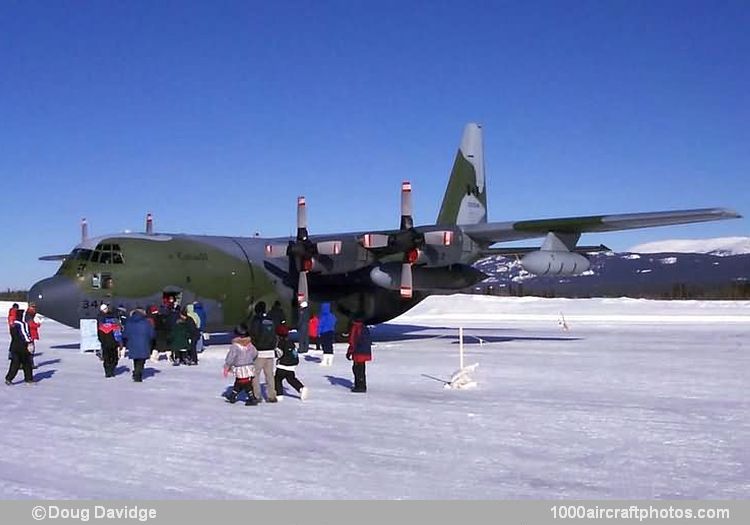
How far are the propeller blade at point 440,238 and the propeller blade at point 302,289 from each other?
12.1 ft

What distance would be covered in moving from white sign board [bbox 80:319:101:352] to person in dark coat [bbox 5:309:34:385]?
5.45 metres

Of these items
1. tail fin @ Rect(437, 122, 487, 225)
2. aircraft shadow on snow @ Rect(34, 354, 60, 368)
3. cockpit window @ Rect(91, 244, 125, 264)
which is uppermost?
tail fin @ Rect(437, 122, 487, 225)

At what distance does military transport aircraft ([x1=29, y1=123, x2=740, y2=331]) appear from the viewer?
19188mm

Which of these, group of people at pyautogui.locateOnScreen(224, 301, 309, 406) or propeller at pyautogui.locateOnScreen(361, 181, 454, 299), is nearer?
group of people at pyautogui.locateOnScreen(224, 301, 309, 406)

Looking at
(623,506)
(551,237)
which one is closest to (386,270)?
(551,237)

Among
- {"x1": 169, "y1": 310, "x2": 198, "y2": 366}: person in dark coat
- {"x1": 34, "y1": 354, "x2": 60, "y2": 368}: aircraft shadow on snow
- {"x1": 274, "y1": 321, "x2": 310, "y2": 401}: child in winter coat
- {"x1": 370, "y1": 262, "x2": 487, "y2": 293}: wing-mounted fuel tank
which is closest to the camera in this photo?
{"x1": 274, "y1": 321, "x2": 310, "y2": 401}: child in winter coat

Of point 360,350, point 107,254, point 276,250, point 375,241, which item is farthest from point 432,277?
point 360,350

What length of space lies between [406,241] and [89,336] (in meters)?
9.10

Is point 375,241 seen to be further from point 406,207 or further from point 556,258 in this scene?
point 556,258

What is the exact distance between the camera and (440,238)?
20875 mm

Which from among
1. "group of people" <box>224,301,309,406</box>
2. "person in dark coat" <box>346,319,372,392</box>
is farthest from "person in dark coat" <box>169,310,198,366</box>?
"person in dark coat" <box>346,319,372,392</box>

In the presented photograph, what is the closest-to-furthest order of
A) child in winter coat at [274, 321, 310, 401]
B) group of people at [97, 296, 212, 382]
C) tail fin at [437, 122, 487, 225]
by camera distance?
child in winter coat at [274, 321, 310, 401]
group of people at [97, 296, 212, 382]
tail fin at [437, 122, 487, 225]

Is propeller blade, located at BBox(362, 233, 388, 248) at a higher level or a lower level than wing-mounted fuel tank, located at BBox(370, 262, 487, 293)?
higher

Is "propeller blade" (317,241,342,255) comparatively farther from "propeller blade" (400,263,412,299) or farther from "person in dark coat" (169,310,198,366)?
"person in dark coat" (169,310,198,366)
